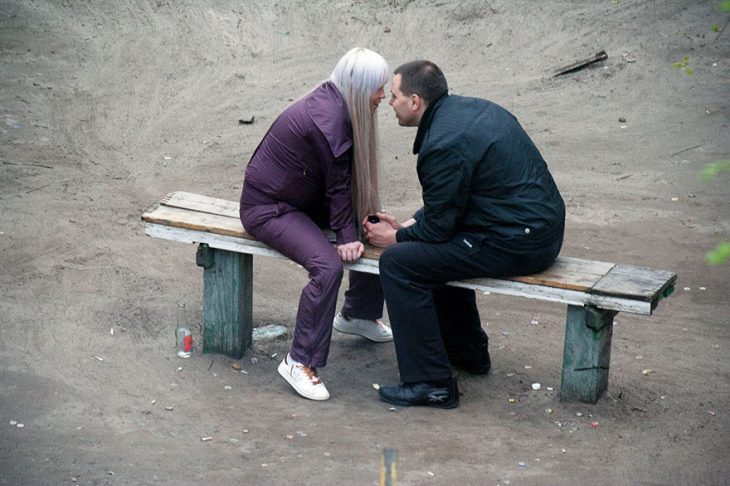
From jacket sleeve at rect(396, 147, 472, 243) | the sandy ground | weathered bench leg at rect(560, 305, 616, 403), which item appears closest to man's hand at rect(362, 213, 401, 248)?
jacket sleeve at rect(396, 147, 472, 243)

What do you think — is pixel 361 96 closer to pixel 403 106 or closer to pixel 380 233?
pixel 403 106

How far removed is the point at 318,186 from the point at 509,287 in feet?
3.58

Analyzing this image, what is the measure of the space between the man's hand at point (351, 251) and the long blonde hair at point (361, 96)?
0.25 m

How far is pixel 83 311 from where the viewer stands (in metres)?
5.95

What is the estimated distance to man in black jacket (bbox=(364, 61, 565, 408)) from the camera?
15.4 feet

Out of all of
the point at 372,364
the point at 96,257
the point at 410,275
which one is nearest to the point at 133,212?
the point at 96,257

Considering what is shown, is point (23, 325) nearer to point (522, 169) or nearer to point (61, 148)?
point (522, 169)

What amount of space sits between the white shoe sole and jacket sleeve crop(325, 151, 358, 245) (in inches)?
26.9

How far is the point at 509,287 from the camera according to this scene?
484cm

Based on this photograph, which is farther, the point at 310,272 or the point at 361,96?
the point at 310,272

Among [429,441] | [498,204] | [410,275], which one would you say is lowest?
[429,441]

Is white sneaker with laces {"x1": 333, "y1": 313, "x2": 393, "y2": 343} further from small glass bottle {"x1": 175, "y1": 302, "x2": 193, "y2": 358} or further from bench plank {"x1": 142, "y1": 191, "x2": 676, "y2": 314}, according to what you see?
small glass bottle {"x1": 175, "y1": 302, "x2": 193, "y2": 358}

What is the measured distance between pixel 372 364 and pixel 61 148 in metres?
4.45

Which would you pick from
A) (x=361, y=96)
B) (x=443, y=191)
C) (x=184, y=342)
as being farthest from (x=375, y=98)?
(x=184, y=342)
